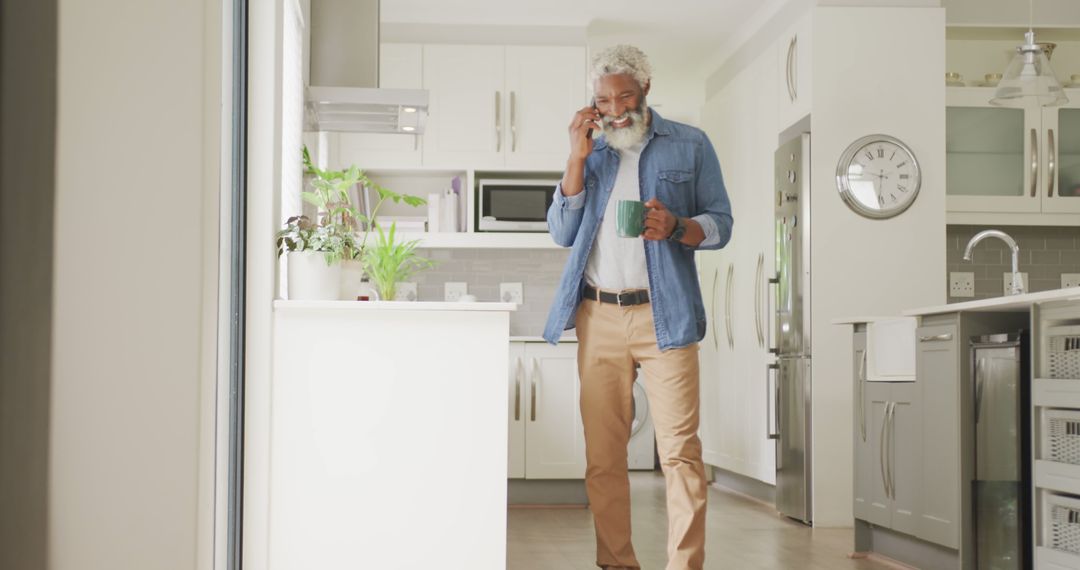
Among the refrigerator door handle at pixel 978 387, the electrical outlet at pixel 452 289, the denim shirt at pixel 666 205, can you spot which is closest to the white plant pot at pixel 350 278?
the denim shirt at pixel 666 205

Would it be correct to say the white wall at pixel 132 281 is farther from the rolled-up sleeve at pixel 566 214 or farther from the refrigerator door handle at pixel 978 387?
the refrigerator door handle at pixel 978 387

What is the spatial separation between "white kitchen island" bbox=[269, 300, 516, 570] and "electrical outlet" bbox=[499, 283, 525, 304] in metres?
3.60

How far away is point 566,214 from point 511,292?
3.10 meters

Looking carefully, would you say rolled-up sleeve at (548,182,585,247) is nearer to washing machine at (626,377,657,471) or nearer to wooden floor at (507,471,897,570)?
wooden floor at (507,471,897,570)

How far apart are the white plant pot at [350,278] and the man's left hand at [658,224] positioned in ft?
2.62

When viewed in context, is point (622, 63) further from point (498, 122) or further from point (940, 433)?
point (498, 122)

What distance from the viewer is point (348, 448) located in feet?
9.49

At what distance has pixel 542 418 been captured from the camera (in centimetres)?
600

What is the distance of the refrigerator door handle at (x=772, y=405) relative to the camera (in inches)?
221

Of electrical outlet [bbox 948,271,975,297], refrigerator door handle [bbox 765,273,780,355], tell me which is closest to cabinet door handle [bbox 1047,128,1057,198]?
electrical outlet [bbox 948,271,975,297]

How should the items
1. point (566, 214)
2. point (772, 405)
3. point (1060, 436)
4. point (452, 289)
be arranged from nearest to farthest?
1. point (1060, 436)
2. point (566, 214)
3. point (772, 405)
4. point (452, 289)

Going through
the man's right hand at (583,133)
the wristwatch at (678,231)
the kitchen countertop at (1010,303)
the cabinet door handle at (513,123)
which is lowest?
the kitchen countertop at (1010,303)

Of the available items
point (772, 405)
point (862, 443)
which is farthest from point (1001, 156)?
point (862, 443)

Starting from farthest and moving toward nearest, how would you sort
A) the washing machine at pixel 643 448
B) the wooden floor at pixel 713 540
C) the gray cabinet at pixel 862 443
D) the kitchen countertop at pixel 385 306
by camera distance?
the washing machine at pixel 643 448 → the gray cabinet at pixel 862 443 → the wooden floor at pixel 713 540 → the kitchen countertop at pixel 385 306
